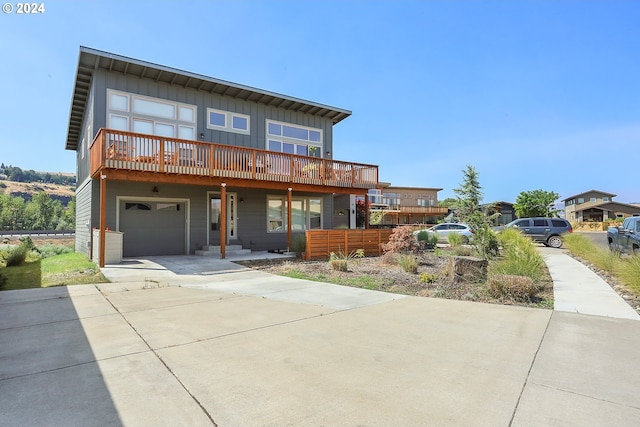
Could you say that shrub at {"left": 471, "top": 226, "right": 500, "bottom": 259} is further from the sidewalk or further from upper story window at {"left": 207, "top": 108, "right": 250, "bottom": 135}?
upper story window at {"left": 207, "top": 108, "right": 250, "bottom": 135}

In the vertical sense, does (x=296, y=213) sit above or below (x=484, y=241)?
above

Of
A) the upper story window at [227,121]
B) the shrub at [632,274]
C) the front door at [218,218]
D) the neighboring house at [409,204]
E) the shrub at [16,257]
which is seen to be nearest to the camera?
the shrub at [632,274]

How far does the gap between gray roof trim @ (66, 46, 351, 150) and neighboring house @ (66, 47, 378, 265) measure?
43 millimetres

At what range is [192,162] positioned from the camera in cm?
1163

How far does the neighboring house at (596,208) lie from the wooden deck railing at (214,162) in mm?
54863

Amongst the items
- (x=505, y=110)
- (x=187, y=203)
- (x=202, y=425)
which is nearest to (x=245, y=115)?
(x=187, y=203)

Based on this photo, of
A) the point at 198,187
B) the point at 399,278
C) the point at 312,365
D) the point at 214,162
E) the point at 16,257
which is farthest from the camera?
the point at 198,187

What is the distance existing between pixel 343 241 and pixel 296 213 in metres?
3.93

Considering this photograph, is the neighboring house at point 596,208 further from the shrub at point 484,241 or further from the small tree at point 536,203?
the shrub at point 484,241

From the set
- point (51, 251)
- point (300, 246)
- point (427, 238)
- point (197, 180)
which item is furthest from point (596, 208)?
point (51, 251)

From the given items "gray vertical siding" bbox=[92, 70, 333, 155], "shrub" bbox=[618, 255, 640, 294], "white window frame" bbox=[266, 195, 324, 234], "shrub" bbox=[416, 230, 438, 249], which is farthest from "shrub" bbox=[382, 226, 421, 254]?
"gray vertical siding" bbox=[92, 70, 333, 155]

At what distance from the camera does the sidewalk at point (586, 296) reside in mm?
5464

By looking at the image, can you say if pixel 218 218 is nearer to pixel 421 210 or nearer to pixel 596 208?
pixel 421 210

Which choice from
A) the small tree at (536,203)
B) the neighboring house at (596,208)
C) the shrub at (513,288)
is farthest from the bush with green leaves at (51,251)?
the neighboring house at (596,208)
